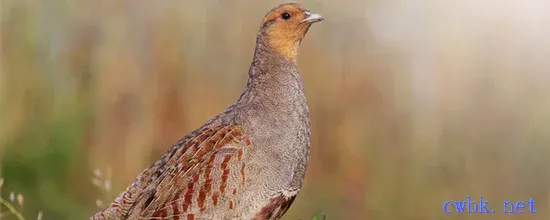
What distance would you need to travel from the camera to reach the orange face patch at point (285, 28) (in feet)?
13.8

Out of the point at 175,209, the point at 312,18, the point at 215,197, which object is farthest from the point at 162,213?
the point at 312,18

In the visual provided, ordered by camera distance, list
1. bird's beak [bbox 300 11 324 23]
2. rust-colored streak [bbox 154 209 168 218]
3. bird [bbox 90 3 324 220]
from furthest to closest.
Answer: bird's beak [bbox 300 11 324 23] → rust-colored streak [bbox 154 209 168 218] → bird [bbox 90 3 324 220]

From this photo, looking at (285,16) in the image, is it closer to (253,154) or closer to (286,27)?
(286,27)

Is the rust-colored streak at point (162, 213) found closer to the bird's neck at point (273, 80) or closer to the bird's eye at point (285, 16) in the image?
the bird's neck at point (273, 80)

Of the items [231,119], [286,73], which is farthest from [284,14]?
[231,119]

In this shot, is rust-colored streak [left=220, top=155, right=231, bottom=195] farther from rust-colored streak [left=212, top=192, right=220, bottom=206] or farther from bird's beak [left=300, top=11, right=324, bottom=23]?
bird's beak [left=300, top=11, right=324, bottom=23]

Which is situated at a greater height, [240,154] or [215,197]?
[240,154]

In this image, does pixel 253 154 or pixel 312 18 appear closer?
pixel 253 154

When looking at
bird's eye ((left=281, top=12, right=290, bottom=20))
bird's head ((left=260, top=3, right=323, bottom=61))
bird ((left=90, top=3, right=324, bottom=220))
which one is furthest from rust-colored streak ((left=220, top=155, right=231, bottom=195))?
bird's eye ((left=281, top=12, right=290, bottom=20))

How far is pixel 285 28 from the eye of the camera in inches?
165

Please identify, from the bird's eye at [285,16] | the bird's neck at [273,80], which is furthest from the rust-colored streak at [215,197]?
the bird's eye at [285,16]

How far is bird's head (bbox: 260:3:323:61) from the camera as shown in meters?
4.20

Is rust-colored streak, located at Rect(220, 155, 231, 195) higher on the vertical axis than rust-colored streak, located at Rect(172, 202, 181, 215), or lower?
higher

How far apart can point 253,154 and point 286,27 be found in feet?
2.39
